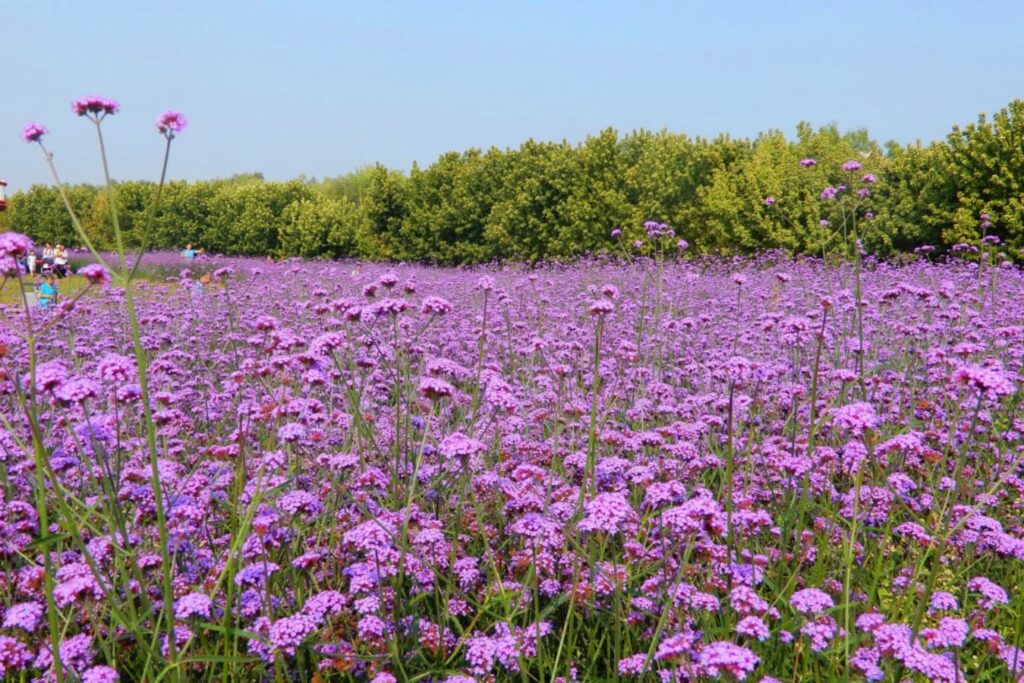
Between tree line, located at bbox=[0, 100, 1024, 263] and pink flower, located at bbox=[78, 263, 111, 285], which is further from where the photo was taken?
tree line, located at bbox=[0, 100, 1024, 263]

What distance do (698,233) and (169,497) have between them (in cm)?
2705

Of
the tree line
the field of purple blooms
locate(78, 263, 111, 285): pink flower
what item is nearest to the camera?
the field of purple blooms

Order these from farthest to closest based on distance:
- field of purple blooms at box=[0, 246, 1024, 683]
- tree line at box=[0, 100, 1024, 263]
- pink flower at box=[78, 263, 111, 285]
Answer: tree line at box=[0, 100, 1024, 263], pink flower at box=[78, 263, 111, 285], field of purple blooms at box=[0, 246, 1024, 683]

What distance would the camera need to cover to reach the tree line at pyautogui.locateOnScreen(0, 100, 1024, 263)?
20.7m

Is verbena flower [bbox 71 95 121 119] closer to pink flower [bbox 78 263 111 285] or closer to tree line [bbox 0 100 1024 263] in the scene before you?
pink flower [bbox 78 263 111 285]

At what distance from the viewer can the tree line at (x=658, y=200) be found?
20672 millimetres

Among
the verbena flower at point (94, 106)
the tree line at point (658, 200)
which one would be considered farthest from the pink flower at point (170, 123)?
the tree line at point (658, 200)

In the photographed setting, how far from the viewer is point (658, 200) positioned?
28.2m

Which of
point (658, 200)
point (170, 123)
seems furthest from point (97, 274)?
point (658, 200)

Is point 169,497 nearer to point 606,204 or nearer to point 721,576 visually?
point 721,576

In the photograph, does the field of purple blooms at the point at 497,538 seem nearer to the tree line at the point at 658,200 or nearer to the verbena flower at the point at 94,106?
the verbena flower at the point at 94,106

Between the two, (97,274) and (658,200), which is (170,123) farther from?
(658,200)

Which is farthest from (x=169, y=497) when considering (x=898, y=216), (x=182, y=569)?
(x=898, y=216)

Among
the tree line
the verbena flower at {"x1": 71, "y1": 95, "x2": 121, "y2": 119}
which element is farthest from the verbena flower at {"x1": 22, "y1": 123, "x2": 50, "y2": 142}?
the tree line
